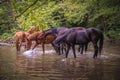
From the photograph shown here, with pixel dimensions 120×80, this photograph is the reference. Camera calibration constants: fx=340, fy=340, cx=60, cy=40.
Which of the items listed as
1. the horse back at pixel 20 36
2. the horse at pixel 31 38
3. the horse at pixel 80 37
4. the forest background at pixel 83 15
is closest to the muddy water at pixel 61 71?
the horse at pixel 80 37

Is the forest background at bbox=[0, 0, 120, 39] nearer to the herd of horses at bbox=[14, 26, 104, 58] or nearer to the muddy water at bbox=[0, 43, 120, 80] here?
the herd of horses at bbox=[14, 26, 104, 58]

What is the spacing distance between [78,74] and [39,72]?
131 centimetres

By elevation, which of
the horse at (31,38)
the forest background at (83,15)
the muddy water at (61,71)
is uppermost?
the forest background at (83,15)

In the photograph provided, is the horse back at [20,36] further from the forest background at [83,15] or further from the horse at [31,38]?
the forest background at [83,15]

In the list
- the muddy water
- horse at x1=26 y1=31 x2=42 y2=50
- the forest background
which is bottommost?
the muddy water

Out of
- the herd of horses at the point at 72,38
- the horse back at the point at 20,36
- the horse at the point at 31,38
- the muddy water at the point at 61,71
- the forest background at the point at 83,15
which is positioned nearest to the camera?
the muddy water at the point at 61,71

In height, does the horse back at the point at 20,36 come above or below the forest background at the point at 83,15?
below

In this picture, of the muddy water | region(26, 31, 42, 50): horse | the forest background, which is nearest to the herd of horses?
region(26, 31, 42, 50): horse

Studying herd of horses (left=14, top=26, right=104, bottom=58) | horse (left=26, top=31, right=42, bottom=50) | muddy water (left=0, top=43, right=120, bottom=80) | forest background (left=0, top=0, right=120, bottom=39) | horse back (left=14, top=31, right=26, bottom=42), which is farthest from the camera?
forest background (left=0, top=0, right=120, bottom=39)

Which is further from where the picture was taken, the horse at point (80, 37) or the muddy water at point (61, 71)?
the horse at point (80, 37)

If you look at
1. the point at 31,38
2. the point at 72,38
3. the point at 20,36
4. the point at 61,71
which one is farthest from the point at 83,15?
the point at 61,71

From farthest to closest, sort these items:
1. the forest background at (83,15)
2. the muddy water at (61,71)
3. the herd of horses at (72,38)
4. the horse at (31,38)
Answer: the forest background at (83,15), the horse at (31,38), the herd of horses at (72,38), the muddy water at (61,71)

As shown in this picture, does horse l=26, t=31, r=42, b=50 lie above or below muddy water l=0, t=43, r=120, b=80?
above

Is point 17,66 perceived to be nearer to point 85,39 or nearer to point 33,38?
point 85,39
